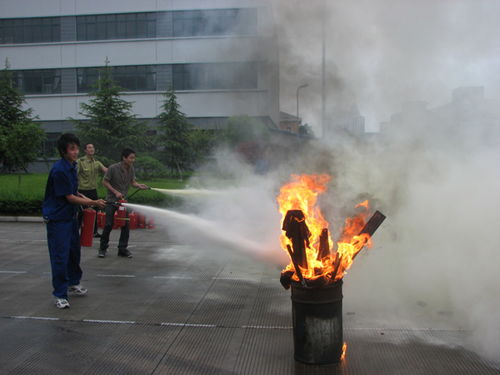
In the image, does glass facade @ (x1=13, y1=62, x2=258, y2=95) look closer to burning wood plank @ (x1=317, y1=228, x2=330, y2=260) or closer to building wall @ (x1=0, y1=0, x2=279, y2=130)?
building wall @ (x1=0, y1=0, x2=279, y2=130)

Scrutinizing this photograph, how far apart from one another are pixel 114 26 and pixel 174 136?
830 centimetres

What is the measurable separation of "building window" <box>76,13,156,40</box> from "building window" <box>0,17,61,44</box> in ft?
4.43

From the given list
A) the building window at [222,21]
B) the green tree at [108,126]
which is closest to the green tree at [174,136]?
the green tree at [108,126]

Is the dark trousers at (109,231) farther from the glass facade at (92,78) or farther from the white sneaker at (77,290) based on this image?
the glass facade at (92,78)

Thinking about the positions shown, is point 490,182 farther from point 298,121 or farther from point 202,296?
point 202,296

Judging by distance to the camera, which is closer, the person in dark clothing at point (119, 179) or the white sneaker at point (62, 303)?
the white sneaker at point (62, 303)

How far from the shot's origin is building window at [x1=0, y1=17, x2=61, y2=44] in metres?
26.6

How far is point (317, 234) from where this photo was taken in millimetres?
3826

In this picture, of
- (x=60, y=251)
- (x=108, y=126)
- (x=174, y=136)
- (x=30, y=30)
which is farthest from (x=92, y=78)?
(x=60, y=251)

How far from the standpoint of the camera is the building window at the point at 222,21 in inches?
275

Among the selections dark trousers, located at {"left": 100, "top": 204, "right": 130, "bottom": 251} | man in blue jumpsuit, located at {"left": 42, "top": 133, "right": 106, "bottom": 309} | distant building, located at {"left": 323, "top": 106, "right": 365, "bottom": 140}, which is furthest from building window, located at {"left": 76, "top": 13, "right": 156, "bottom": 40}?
man in blue jumpsuit, located at {"left": 42, "top": 133, "right": 106, "bottom": 309}

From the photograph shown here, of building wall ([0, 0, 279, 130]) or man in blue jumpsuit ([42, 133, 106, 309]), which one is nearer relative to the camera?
man in blue jumpsuit ([42, 133, 106, 309])

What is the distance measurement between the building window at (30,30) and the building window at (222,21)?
19.2 metres

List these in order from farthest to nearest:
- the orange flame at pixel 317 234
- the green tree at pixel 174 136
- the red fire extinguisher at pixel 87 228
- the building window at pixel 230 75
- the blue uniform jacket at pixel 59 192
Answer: the green tree at pixel 174 136
the building window at pixel 230 75
the red fire extinguisher at pixel 87 228
the blue uniform jacket at pixel 59 192
the orange flame at pixel 317 234
